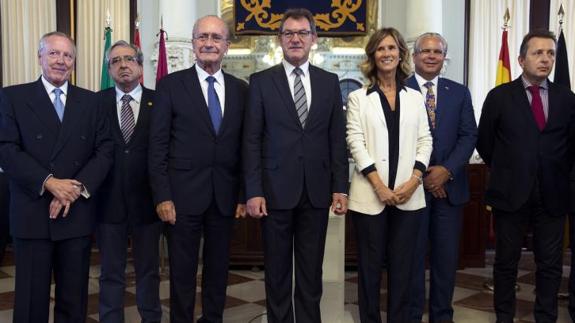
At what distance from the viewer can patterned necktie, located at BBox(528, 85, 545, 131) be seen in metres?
2.83

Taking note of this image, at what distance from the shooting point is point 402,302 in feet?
8.81

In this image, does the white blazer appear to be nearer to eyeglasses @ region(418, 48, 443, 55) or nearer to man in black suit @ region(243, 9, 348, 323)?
man in black suit @ region(243, 9, 348, 323)

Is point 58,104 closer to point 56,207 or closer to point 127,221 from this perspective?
point 56,207

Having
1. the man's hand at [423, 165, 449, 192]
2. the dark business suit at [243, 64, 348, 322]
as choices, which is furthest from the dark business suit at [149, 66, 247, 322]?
the man's hand at [423, 165, 449, 192]

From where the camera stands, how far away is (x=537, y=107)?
9.35 feet

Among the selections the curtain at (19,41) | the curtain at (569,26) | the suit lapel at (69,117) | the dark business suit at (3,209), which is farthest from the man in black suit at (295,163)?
the curtain at (19,41)

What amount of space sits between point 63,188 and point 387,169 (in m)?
1.39

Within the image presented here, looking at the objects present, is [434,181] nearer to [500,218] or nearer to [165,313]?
[500,218]

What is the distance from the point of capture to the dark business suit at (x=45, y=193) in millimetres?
2289

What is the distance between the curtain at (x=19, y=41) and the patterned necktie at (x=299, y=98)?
4.37 m

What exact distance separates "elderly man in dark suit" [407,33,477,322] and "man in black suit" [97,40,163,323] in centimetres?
134

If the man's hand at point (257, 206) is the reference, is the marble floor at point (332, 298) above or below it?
below

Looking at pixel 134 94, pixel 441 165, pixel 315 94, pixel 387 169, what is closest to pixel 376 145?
pixel 387 169

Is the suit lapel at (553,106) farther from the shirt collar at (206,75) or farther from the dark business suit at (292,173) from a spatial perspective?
the shirt collar at (206,75)
